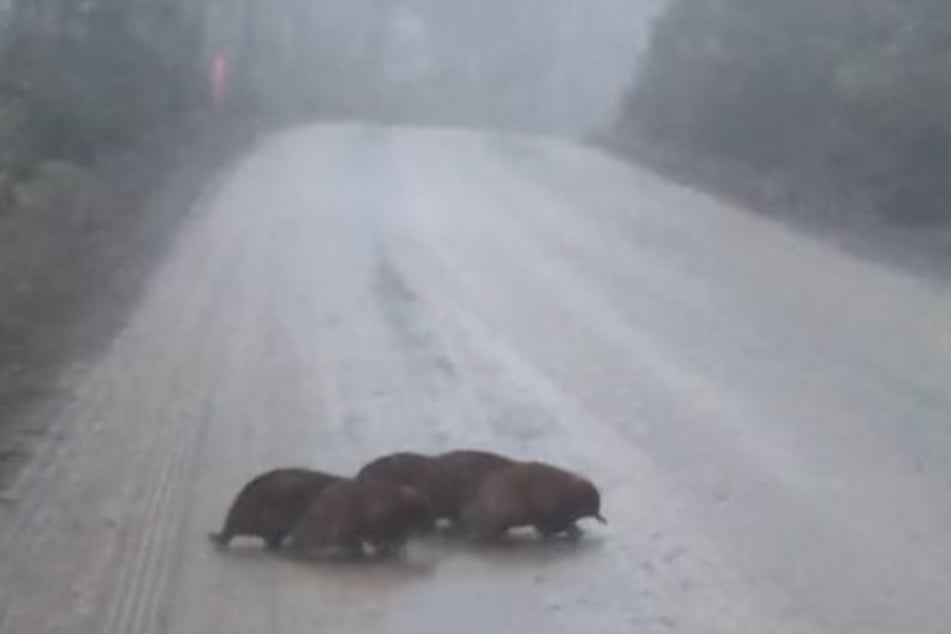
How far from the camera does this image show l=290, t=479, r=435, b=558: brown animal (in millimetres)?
9828

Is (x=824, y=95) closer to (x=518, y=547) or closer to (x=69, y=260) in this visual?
(x=69, y=260)

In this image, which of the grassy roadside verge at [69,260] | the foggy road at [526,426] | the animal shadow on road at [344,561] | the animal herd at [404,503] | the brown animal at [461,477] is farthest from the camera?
the grassy roadside verge at [69,260]

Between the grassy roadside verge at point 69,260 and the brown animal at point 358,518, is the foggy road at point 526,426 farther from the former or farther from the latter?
the grassy roadside verge at point 69,260

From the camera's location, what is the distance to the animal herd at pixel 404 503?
988cm

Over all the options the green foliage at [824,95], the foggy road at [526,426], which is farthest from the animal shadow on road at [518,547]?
the green foliage at [824,95]

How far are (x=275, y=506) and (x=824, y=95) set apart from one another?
950 inches

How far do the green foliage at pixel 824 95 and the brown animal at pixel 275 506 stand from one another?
18.8 meters

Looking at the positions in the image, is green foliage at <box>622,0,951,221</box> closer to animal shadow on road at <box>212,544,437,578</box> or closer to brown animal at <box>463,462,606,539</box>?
brown animal at <box>463,462,606,539</box>

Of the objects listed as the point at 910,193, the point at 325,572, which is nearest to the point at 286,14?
the point at 910,193

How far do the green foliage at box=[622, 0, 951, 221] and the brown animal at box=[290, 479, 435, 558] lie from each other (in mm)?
18816

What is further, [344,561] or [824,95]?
[824,95]

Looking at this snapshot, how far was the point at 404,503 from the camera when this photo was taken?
998cm

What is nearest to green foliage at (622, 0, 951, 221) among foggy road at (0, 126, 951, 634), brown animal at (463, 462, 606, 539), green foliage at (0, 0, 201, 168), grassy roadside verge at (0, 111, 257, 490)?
foggy road at (0, 126, 951, 634)

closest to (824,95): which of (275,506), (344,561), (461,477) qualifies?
(461,477)
